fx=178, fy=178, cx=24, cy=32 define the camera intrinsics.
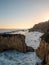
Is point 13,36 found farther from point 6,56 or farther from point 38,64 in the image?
point 38,64

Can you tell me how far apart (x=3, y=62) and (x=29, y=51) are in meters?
6.99

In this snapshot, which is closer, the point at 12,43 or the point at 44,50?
the point at 44,50

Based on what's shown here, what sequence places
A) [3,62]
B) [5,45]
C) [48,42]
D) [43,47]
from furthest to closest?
[5,45]
[3,62]
[43,47]
[48,42]

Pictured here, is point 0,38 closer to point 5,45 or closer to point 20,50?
point 5,45

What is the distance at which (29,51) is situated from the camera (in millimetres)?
26688

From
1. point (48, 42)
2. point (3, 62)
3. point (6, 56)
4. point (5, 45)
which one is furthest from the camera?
point (5, 45)

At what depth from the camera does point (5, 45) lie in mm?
26266

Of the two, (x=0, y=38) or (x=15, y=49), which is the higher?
(x=0, y=38)

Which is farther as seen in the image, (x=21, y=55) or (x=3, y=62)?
(x=21, y=55)

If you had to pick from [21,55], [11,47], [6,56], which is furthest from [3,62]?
[11,47]

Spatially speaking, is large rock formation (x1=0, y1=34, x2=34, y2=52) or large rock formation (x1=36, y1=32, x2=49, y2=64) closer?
large rock formation (x1=36, y1=32, x2=49, y2=64)

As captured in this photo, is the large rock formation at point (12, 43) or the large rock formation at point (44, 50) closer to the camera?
the large rock formation at point (44, 50)

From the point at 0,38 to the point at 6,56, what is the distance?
407cm

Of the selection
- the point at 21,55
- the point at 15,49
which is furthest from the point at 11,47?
the point at 21,55
